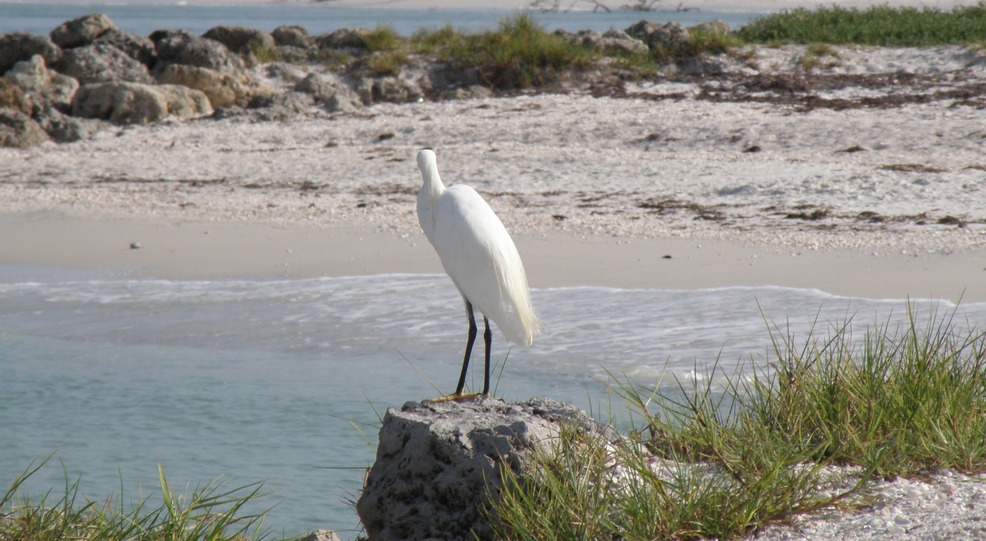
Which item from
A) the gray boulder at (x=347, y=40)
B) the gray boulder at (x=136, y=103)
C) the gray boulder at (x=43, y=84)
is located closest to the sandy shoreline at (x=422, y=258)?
the gray boulder at (x=136, y=103)

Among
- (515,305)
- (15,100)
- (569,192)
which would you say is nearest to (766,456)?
(515,305)

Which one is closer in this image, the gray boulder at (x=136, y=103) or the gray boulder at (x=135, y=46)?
the gray boulder at (x=136, y=103)

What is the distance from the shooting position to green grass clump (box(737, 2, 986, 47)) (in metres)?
17.4

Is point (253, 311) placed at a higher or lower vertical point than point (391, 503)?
lower

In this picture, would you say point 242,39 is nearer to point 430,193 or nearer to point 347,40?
point 347,40

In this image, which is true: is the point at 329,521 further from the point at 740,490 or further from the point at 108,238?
the point at 108,238

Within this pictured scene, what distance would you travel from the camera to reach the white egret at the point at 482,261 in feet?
13.8

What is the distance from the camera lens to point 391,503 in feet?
10.7

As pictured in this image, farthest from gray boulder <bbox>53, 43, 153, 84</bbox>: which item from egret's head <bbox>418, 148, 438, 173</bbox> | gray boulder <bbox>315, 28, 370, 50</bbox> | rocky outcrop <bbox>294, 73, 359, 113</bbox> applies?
egret's head <bbox>418, 148, 438, 173</bbox>

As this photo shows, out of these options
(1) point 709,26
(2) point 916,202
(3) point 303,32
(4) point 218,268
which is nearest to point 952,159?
(2) point 916,202

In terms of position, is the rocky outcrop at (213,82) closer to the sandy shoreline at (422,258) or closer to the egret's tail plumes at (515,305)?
the sandy shoreline at (422,258)

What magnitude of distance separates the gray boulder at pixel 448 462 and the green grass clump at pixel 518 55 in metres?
13.2

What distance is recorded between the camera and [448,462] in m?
3.15

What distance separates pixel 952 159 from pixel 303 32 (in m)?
13.7
